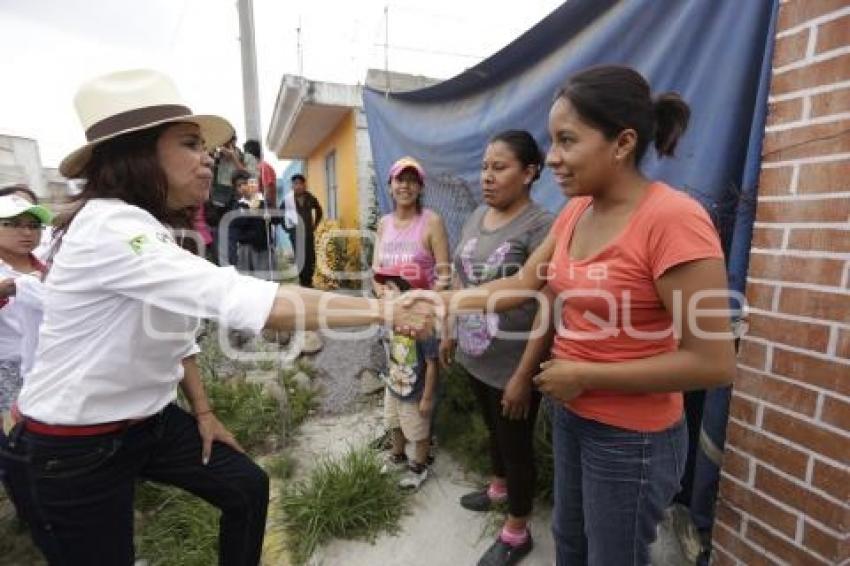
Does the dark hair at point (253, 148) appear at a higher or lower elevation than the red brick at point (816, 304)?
higher

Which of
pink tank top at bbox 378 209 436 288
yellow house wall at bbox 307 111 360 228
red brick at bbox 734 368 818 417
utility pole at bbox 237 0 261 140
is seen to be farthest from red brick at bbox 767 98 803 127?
yellow house wall at bbox 307 111 360 228

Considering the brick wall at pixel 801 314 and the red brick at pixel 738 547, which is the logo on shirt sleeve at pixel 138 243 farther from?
the red brick at pixel 738 547

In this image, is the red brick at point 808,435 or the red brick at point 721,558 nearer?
the red brick at point 808,435

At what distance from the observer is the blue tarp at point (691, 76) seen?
1.78 m

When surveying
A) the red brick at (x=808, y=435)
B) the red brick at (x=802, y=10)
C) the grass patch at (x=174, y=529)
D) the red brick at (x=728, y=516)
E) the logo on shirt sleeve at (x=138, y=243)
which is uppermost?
the red brick at (x=802, y=10)

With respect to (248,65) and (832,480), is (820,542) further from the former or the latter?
(248,65)

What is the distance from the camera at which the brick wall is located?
1.40m

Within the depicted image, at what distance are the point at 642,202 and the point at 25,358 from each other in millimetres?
2721

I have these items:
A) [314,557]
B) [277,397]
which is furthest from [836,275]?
[277,397]

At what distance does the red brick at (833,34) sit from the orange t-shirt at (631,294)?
56cm

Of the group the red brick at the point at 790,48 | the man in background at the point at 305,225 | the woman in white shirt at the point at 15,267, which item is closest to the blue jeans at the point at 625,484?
the red brick at the point at 790,48

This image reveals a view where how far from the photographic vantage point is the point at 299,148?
13.6m

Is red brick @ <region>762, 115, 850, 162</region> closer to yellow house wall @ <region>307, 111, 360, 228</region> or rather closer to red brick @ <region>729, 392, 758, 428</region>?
red brick @ <region>729, 392, 758, 428</region>

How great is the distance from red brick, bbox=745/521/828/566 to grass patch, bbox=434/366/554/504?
114cm
